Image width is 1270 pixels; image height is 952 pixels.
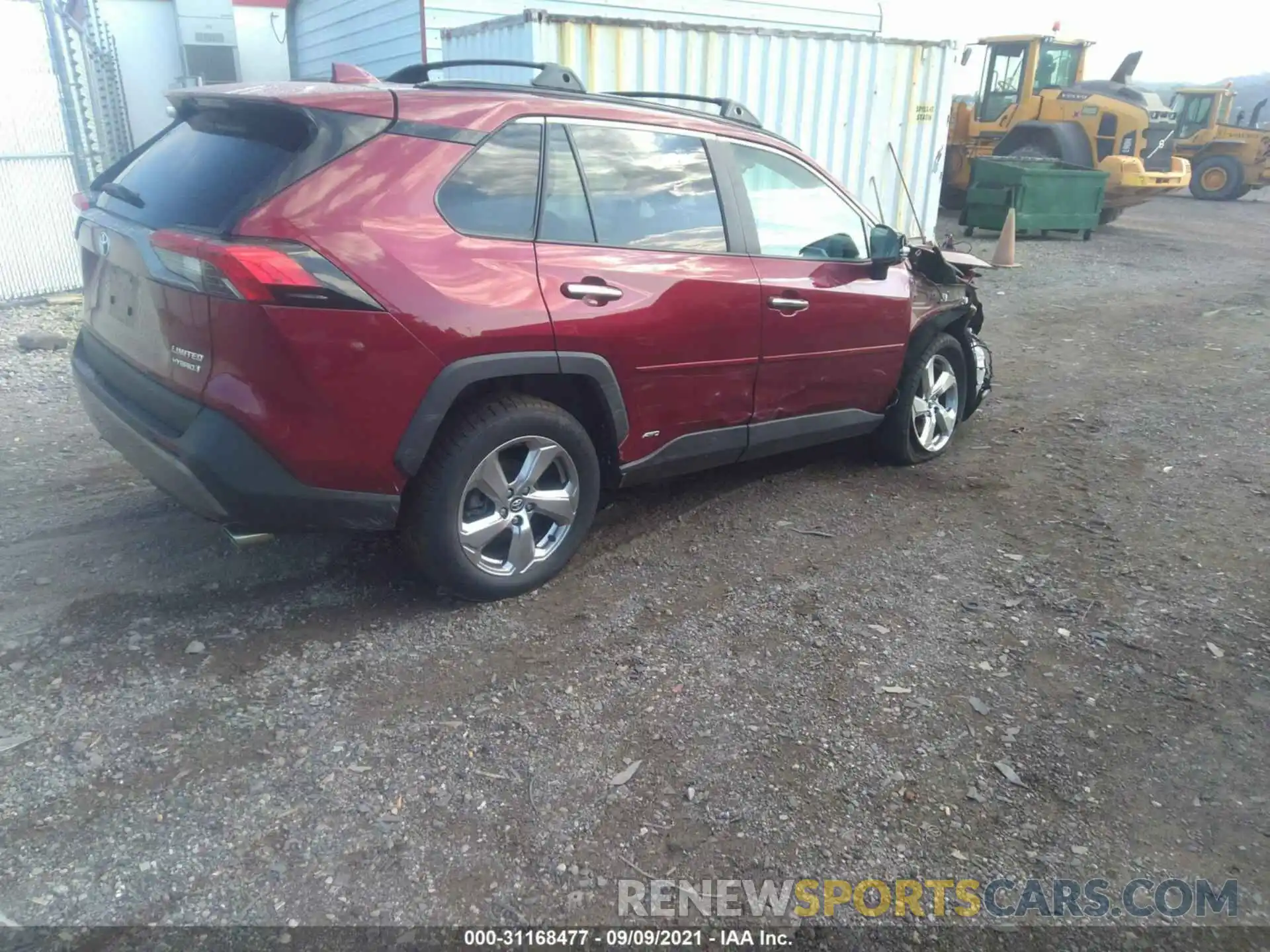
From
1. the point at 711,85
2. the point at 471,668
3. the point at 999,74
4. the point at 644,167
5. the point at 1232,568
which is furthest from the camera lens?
the point at 999,74

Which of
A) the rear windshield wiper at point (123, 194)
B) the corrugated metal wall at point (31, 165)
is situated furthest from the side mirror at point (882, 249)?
the corrugated metal wall at point (31, 165)

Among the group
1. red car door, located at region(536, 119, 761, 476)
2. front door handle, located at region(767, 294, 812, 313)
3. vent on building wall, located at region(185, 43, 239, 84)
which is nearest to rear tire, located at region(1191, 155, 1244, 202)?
vent on building wall, located at region(185, 43, 239, 84)

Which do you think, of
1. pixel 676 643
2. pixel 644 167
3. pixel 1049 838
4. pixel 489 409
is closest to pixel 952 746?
pixel 1049 838

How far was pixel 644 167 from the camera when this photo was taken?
3836mm

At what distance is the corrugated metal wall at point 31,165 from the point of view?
8102 mm

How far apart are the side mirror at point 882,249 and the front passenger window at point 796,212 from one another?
0.05m

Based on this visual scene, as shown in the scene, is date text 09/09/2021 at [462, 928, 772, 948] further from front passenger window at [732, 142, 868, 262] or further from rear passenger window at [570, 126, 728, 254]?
front passenger window at [732, 142, 868, 262]

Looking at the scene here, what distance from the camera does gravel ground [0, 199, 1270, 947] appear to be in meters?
2.45

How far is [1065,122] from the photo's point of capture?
54.5 ft

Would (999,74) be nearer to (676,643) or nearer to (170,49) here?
(170,49)

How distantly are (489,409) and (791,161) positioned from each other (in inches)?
79.8

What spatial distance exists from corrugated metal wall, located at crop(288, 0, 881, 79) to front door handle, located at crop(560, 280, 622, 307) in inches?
252

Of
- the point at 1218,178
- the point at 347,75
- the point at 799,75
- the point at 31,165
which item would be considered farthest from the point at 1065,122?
the point at 347,75

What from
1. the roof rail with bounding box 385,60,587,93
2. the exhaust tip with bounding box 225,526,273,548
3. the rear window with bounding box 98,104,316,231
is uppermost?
the roof rail with bounding box 385,60,587,93
